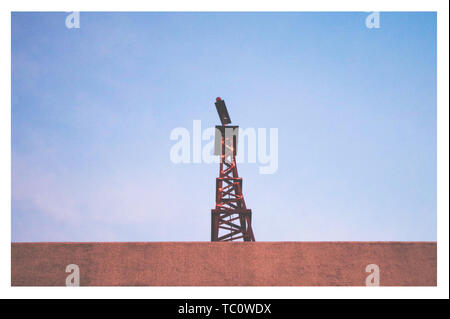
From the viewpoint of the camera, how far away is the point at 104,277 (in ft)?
24.1

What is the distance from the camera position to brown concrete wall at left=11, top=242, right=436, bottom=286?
24.1 feet

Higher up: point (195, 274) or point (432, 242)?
point (432, 242)

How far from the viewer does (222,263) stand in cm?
748

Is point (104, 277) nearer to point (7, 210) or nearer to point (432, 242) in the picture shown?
point (7, 210)

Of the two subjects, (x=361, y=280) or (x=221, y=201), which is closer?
(x=361, y=280)

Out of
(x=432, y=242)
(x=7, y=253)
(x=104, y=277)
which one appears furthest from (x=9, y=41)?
(x=432, y=242)

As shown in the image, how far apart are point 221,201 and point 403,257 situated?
592 centimetres

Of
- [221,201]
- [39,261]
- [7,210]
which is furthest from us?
[221,201]

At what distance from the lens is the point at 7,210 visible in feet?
23.1

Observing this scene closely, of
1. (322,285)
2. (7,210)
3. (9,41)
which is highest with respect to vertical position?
(9,41)

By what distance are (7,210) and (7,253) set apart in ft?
2.76

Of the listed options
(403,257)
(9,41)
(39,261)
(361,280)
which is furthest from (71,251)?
(403,257)

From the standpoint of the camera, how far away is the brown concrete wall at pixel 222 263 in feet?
24.1

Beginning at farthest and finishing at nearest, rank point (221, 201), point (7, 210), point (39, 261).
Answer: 1. point (221, 201)
2. point (39, 261)
3. point (7, 210)
